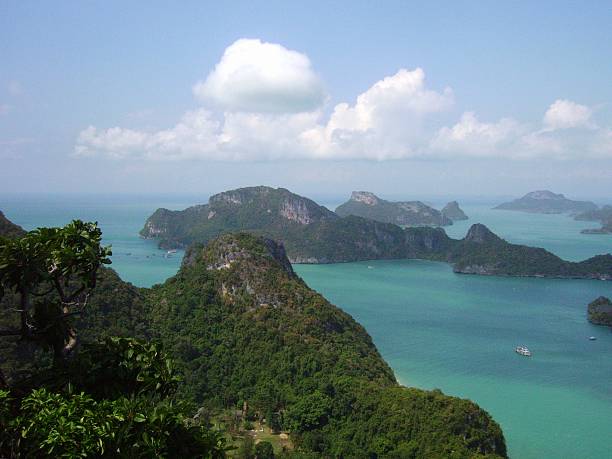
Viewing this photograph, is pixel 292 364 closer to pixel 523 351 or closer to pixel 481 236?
pixel 523 351

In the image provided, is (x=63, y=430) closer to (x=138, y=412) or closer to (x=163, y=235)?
(x=138, y=412)

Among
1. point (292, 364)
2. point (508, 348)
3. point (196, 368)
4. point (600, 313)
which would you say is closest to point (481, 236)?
point (600, 313)

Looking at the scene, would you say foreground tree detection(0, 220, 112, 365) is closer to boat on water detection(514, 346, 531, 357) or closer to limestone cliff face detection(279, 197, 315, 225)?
boat on water detection(514, 346, 531, 357)

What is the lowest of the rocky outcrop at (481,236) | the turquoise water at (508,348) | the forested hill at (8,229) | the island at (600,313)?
the turquoise water at (508,348)

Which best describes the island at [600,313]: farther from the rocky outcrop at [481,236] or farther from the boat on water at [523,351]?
the rocky outcrop at [481,236]

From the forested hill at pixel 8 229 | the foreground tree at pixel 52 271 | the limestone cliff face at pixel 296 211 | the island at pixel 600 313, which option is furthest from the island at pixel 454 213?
the foreground tree at pixel 52 271

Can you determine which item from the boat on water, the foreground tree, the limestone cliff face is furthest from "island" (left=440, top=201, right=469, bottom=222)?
the foreground tree

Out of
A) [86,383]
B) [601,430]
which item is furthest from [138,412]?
[601,430]
